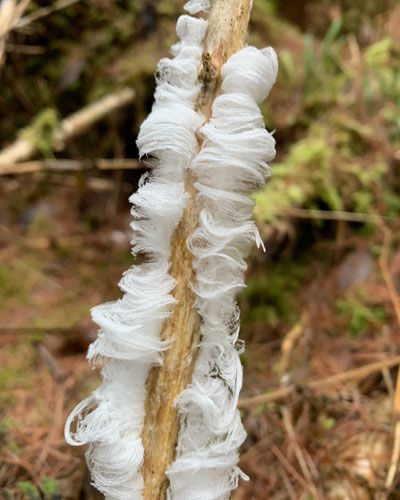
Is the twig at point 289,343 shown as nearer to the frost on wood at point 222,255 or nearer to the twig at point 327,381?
the twig at point 327,381

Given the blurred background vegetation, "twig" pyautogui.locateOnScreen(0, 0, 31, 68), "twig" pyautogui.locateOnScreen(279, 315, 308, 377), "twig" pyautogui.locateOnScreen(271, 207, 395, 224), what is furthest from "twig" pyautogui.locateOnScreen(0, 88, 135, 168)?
"twig" pyautogui.locateOnScreen(279, 315, 308, 377)

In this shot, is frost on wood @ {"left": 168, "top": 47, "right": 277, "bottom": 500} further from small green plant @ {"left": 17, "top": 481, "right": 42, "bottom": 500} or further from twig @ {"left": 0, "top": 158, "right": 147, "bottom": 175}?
twig @ {"left": 0, "top": 158, "right": 147, "bottom": 175}

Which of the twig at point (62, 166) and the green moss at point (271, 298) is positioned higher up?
the twig at point (62, 166)

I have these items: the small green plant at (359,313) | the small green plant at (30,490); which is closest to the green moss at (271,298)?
the small green plant at (359,313)

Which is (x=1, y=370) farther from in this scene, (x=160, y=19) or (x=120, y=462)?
(x=160, y=19)

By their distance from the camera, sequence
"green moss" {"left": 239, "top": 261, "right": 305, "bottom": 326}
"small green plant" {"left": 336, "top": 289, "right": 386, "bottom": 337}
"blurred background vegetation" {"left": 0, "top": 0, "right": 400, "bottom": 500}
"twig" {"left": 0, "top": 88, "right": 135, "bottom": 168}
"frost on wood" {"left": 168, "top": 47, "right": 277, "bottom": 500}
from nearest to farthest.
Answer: "frost on wood" {"left": 168, "top": 47, "right": 277, "bottom": 500} → "blurred background vegetation" {"left": 0, "top": 0, "right": 400, "bottom": 500} → "small green plant" {"left": 336, "top": 289, "right": 386, "bottom": 337} → "green moss" {"left": 239, "top": 261, "right": 305, "bottom": 326} → "twig" {"left": 0, "top": 88, "right": 135, "bottom": 168}
